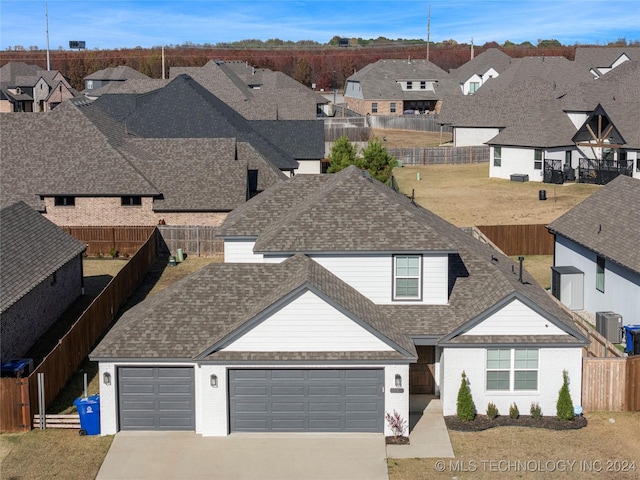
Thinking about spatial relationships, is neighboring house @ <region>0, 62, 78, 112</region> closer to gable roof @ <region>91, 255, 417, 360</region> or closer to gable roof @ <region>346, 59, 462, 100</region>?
gable roof @ <region>346, 59, 462, 100</region>

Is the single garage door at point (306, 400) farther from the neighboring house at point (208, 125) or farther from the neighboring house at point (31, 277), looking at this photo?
the neighboring house at point (208, 125)

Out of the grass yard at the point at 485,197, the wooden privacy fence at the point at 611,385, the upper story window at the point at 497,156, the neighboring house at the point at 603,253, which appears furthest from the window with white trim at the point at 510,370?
the upper story window at the point at 497,156

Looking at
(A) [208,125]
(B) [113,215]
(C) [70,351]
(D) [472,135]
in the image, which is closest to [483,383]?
(C) [70,351]

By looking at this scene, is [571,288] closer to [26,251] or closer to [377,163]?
[26,251]

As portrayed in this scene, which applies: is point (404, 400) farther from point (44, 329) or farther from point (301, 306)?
point (44, 329)

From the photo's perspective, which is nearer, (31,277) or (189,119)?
(31,277)

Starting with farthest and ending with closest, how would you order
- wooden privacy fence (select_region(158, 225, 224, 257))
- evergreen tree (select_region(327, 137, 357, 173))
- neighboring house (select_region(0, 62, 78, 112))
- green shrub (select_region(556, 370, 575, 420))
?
neighboring house (select_region(0, 62, 78, 112))
evergreen tree (select_region(327, 137, 357, 173))
wooden privacy fence (select_region(158, 225, 224, 257))
green shrub (select_region(556, 370, 575, 420))

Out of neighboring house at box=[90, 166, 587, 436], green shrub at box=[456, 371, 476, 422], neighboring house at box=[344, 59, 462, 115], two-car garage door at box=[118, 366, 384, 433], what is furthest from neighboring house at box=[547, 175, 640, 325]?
neighboring house at box=[344, 59, 462, 115]
